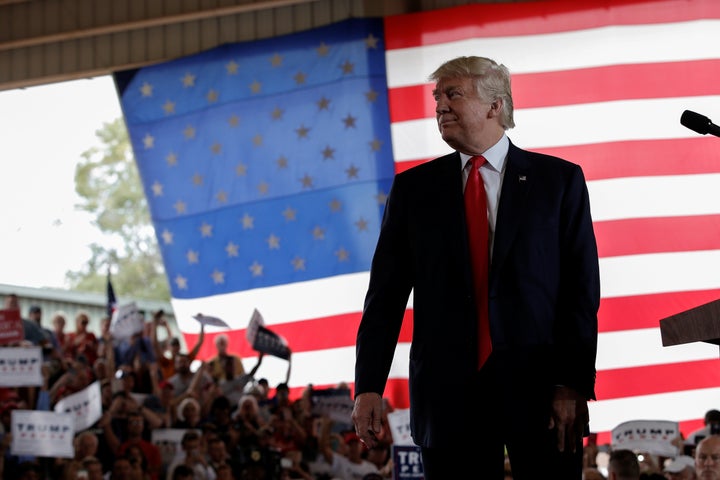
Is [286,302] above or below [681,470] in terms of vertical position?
above

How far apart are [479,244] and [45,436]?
4.53 m

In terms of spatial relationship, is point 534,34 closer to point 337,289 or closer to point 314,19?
point 314,19

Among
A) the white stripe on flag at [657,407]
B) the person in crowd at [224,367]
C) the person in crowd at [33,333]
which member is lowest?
the white stripe on flag at [657,407]

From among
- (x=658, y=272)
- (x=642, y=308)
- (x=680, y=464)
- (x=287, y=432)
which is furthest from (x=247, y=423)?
(x=658, y=272)

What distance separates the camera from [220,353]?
8.06 meters

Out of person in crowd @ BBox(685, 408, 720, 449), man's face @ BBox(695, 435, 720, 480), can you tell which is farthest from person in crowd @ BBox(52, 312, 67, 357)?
man's face @ BBox(695, 435, 720, 480)

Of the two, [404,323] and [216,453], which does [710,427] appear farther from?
[404,323]

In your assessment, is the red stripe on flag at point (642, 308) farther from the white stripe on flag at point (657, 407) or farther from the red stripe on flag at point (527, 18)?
the red stripe on flag at point (527, 18)

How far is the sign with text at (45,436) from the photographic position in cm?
572

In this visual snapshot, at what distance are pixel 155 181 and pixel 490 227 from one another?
8758mm

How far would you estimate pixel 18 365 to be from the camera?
6.21 meters

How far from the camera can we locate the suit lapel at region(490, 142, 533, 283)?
5.49 feet

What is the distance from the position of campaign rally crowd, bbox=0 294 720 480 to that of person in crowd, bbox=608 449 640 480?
120cm

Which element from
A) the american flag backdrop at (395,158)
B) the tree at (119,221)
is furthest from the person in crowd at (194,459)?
the tree at (119,221)
